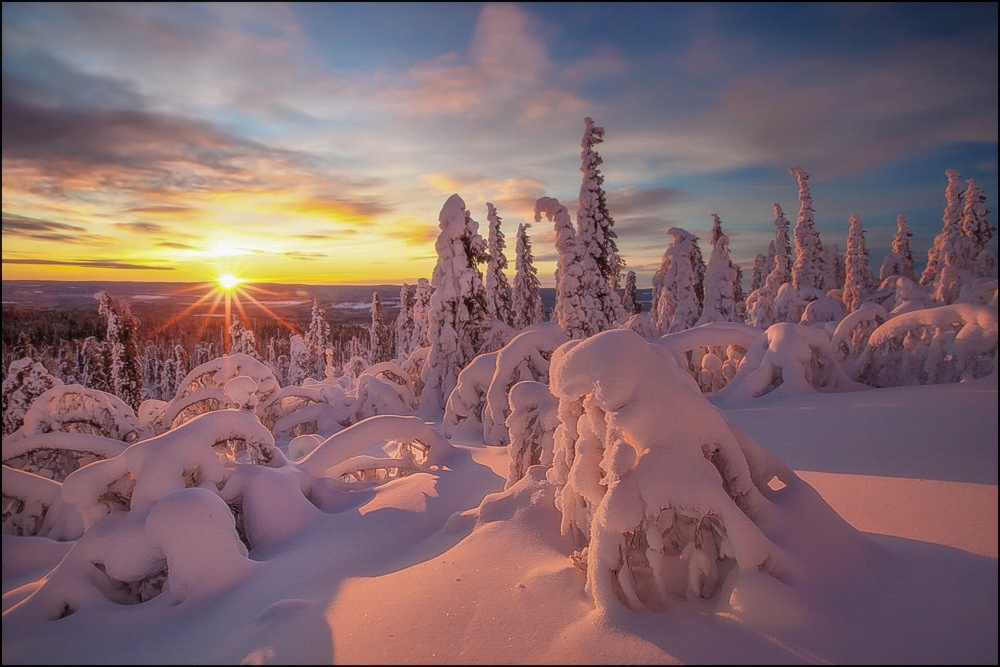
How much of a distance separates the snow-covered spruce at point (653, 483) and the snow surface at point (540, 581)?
194mm

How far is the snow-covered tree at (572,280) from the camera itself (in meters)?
19.6

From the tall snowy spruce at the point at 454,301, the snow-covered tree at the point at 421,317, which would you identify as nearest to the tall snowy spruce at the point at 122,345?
the tall snowy spruce at the point at 454,301

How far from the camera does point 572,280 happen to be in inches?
784

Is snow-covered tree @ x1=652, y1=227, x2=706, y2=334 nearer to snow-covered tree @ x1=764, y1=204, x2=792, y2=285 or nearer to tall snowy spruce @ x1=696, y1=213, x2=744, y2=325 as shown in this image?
tall snowy spruce @ x1=696, y1=213, x2=744, y2=325

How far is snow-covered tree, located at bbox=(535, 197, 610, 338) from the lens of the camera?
19.6 meters

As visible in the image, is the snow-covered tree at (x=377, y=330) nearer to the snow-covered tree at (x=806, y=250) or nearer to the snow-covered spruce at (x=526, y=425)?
the snow-covered tree at (x=806, y=250)

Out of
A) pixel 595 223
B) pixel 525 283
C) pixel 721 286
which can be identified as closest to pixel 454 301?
pixel 595 223

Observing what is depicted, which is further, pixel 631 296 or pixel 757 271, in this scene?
pixel 757 271

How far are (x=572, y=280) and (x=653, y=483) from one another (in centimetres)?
1695

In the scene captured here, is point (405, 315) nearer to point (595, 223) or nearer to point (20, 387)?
point (595, 223)

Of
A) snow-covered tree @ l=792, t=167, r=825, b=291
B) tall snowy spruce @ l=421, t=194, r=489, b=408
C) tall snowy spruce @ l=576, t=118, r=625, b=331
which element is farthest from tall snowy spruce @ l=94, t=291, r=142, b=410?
snow-covered tree @ l=792, t=167, r=825, b=291

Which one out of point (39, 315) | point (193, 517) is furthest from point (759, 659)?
point (39, 315)

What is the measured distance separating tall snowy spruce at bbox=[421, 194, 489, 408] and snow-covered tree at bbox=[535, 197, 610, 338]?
10.5 ft

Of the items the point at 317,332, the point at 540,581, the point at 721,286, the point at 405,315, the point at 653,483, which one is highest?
the point at 721,286
